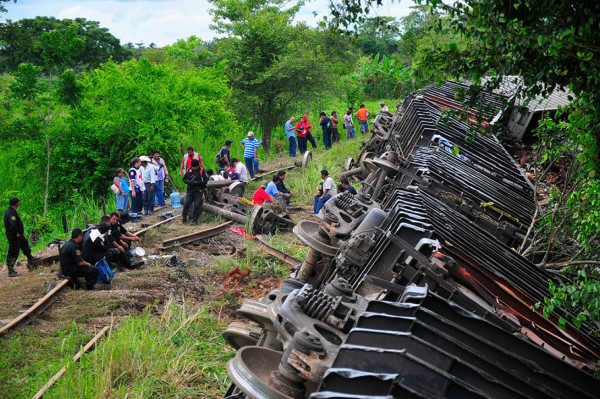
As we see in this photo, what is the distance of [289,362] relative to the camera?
387cm

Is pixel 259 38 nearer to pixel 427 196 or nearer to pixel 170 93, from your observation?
pixel 170 93

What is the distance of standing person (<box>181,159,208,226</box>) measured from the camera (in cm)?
1360

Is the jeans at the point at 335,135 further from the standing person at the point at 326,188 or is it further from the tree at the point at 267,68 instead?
the standing person at the point at 326,188

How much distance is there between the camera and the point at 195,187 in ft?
45.0

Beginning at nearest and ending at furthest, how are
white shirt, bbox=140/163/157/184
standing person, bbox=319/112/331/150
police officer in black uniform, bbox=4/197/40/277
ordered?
police officer in black uniform, bbox=4/197/40/277 → white shirt, bbox=140/163/157/184 → standing person, bbox=319/112/331/150

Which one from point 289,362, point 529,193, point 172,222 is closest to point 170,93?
point 172,222

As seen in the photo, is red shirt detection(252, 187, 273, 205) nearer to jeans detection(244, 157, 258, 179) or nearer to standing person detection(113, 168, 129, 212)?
standing person detection(113, 168, 129, 212)

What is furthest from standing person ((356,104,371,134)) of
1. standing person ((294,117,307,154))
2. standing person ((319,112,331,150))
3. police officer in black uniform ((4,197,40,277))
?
police officer in black uniform ((4,197,40,277))

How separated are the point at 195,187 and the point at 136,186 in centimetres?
163

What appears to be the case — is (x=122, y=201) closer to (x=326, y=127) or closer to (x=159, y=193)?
(x=159, y=193)

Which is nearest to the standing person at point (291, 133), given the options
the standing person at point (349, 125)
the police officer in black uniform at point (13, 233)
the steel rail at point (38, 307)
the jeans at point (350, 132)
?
the standing person at point (349, 125)

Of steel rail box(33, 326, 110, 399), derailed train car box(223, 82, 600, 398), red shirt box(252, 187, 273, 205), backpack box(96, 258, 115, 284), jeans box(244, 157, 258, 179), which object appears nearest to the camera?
derailed train car box(223, 82, 600, 398)

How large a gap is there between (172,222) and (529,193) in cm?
836

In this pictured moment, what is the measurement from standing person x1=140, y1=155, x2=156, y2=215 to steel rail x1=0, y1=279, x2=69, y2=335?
5.48 meters
